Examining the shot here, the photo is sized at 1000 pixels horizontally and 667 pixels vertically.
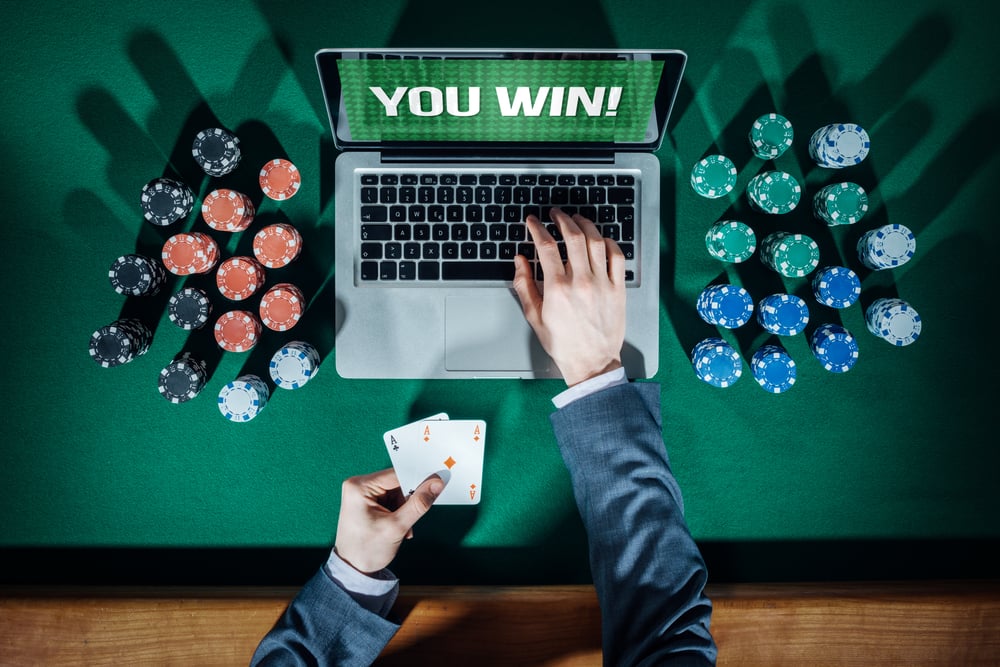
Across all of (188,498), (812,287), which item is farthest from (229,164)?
(812,287)

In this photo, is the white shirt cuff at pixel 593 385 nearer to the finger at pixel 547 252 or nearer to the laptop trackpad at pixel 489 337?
the laptop trackpad at pixel 489 337

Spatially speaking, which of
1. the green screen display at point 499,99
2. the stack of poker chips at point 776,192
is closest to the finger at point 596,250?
the green screen display at point 499,99

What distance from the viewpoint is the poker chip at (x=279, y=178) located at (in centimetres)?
154

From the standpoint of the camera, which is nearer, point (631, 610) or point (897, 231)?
point (631, 610)

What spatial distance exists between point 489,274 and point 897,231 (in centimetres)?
101

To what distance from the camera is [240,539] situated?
5.28 feet

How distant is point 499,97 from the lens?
146 centimetres

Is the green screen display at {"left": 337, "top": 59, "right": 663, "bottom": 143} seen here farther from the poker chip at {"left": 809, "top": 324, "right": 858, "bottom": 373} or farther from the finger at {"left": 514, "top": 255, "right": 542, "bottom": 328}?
the poker chip at {"left": 809, "top": 324, "right": 858, "bottom": 373}

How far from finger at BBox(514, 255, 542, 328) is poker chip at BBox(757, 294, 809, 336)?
585 mm

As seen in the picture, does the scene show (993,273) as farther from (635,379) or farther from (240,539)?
(240,539)

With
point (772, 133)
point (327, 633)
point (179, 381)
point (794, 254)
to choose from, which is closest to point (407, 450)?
point (327, 633)

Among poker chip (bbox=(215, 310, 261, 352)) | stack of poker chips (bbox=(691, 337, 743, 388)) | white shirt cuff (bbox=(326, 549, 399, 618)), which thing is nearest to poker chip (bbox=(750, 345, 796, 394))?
stack of poker chips (bbox=(691, 337, 743, 388))

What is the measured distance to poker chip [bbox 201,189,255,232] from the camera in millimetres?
1519

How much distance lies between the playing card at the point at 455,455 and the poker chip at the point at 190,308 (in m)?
0.62
